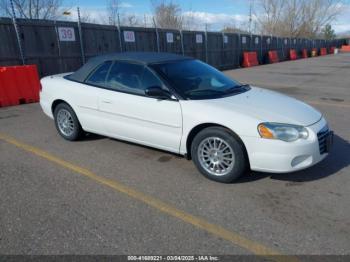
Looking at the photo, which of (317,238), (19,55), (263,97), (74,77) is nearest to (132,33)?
(19,55)

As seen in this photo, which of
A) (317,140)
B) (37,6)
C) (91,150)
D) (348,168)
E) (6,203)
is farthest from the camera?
(37,6)

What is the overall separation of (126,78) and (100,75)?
0.55m

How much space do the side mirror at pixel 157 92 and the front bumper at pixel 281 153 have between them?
3.69 ft

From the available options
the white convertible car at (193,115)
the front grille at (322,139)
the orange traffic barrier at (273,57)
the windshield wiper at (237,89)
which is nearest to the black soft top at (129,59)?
the white convertible car at (193,115)

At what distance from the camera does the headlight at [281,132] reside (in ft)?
11.5

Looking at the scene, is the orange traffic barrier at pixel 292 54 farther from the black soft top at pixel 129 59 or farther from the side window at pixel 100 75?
the side window at pixel 100 75

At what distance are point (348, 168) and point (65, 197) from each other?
11.7 feet

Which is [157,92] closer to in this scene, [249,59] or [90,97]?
[90,97]

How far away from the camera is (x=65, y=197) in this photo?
3475mm

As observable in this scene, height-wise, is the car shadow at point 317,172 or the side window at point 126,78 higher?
the side window at point 126,78

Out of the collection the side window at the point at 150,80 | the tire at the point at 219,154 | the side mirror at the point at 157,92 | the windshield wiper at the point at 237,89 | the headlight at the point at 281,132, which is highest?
the side window at the point at 150,80

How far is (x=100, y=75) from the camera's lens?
15.9ft

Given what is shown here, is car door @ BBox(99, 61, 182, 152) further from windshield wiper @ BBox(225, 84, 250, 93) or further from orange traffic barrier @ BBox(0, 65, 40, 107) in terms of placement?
orange traffic barrier @ BBox(0, 65, 40, 107)

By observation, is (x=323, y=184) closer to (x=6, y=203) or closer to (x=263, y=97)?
(x=263, y=97)
